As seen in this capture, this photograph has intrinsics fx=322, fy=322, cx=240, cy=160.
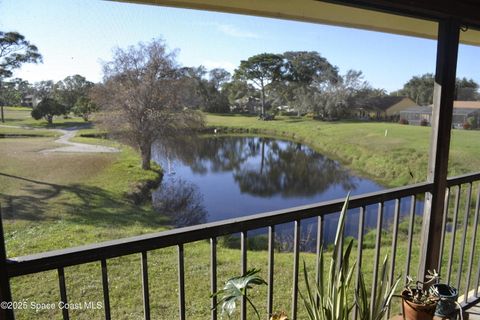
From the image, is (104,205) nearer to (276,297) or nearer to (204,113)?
(204,113)

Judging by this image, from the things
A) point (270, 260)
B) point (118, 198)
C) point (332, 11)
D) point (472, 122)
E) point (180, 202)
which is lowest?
point (180, 202)

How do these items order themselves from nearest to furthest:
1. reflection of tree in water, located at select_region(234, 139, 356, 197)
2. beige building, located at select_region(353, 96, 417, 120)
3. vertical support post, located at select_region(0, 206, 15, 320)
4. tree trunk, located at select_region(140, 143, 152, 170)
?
1. vertical support post, located at select_region(0, 206, 15, 320)
2. tree trunk, located at select_region(140, 143, 152, 170)
3. beige building, located at select_region(353, 96, 417, 120)
4. reflection of tree in water, located at select_region(234, 139, 356, 197)

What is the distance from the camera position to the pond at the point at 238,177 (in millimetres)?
2604

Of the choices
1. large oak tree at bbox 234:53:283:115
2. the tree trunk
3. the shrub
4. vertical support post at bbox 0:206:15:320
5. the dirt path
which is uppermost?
large oak tree at bbox 234:53:283:115

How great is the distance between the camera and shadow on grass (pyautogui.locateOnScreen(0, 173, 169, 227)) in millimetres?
1785

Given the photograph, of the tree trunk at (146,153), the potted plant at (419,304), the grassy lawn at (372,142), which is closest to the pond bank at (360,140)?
the grassy lawn at (372,142)

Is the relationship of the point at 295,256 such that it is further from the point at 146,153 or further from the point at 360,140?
the point at 360,140

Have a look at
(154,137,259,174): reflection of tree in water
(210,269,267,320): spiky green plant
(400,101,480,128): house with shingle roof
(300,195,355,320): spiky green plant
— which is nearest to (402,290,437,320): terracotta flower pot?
(300,195,355,320): spiky green plant

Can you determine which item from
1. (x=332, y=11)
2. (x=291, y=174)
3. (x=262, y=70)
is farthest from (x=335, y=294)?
(x=291, y=174)

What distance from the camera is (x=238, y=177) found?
3.31 metres

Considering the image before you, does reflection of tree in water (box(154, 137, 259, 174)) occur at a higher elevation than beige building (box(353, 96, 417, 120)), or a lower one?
lower

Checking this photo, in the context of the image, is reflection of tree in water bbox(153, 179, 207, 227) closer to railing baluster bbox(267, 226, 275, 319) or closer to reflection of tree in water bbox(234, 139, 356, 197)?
reflection of tree in water bbox(234, 139, 356, 197)

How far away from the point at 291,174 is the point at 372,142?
3.10 feet

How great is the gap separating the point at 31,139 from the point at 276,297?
2.97 metres
